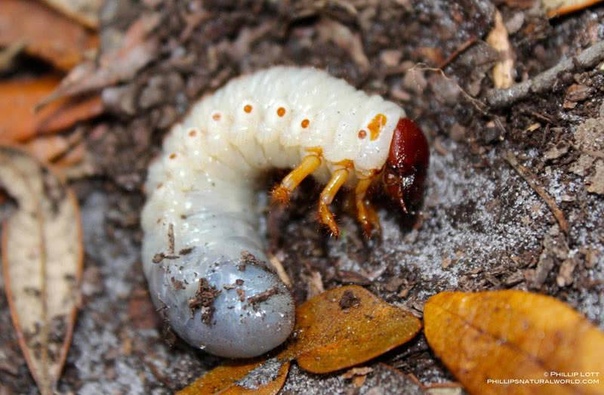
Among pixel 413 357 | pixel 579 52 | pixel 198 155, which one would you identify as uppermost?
pixel 579 52

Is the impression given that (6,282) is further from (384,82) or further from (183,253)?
(384,82)

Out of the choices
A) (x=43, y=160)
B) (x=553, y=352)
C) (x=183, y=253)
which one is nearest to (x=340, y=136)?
(x=183, y=253)

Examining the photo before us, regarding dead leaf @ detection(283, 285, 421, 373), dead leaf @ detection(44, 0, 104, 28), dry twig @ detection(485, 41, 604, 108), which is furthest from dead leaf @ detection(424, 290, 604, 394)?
dead leaf @ detection(44, 0, 104, 28)

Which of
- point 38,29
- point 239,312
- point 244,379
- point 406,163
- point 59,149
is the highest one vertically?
point 38,29

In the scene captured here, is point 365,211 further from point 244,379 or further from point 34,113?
point 34,113

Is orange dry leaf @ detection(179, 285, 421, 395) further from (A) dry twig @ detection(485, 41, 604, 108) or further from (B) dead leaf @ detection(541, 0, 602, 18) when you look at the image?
(B) dead leaf @ detection(541, 0, 602, 18)

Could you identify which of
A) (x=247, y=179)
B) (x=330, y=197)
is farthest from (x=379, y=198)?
Answer: (x=247, y=179)
